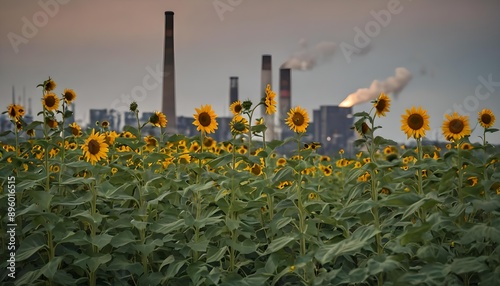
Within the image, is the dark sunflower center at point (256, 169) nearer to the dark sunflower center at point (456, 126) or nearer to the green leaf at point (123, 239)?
the green leaf at point (123, 239)

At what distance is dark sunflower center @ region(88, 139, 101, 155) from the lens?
4.54 m

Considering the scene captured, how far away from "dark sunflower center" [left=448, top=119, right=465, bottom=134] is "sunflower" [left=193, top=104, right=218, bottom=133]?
5.62 ft

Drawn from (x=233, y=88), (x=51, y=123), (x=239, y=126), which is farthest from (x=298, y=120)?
(x=233, y=88)

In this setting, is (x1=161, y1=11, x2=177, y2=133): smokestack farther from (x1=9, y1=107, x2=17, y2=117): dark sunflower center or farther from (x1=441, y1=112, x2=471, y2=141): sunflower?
(x1=441, y1=112, x2=471, y2=141): sunflower

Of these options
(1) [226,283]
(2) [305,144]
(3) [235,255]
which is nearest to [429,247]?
(1) [226,283]

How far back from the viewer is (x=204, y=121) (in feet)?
16.4

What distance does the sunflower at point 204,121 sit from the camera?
497 centimetres

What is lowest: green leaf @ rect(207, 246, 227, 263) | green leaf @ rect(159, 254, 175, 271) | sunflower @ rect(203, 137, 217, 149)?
green leaf @ rect(159, 254, 175, 271)

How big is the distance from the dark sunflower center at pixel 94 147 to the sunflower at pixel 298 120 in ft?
4.95

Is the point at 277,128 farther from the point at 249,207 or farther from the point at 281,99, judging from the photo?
the point at 249,207

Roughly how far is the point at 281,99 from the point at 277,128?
12.5m

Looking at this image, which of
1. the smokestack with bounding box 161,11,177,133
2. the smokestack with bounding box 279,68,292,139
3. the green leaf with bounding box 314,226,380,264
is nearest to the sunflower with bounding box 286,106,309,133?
the green leaf with bounding box 314,226,380,264

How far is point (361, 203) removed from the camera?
3676mm

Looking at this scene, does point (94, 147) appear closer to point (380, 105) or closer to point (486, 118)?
point (380, 105)
